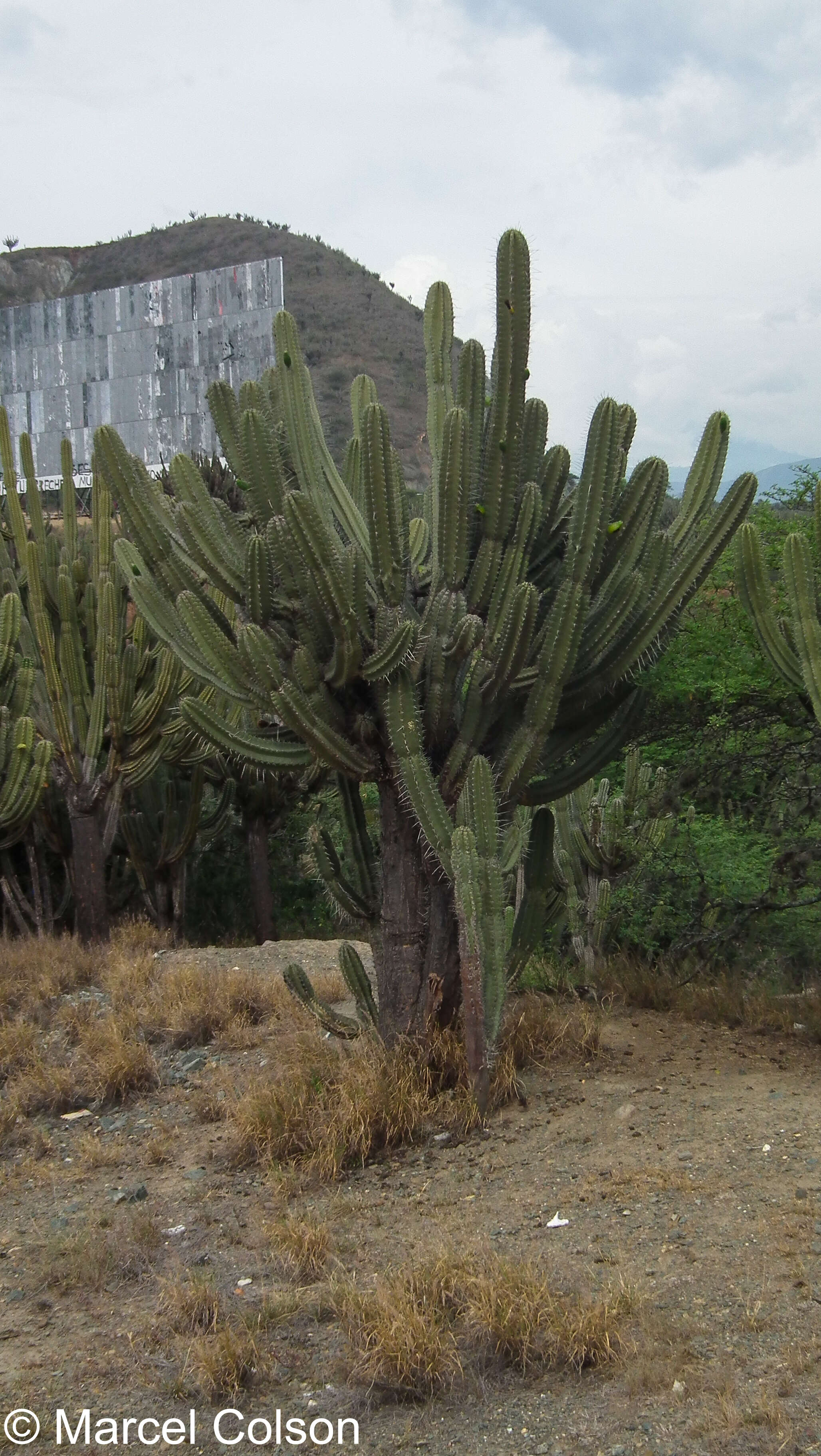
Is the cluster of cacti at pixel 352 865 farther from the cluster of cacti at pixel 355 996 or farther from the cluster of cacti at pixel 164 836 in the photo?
the cluster of cacti at pixel 164 836

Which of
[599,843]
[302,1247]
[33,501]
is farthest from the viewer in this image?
[33,501]

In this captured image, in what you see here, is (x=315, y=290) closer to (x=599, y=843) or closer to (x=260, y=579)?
(x=599, y=843)

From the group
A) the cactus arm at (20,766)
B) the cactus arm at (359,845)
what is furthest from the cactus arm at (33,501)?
the cactus arm at (359,845)

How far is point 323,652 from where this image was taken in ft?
21.1

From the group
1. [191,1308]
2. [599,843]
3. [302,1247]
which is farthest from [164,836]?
[191,1308]

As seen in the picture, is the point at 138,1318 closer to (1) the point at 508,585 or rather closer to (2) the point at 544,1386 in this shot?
(2) the point at 544,1386

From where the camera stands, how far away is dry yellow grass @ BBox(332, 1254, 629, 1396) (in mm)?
3951

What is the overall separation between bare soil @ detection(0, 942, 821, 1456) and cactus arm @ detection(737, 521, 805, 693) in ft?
7.09

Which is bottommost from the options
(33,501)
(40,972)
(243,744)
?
(40,972)

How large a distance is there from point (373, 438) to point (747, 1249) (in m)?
4.08

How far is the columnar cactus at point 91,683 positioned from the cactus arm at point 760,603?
20.8 ft

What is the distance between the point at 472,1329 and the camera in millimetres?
4059
